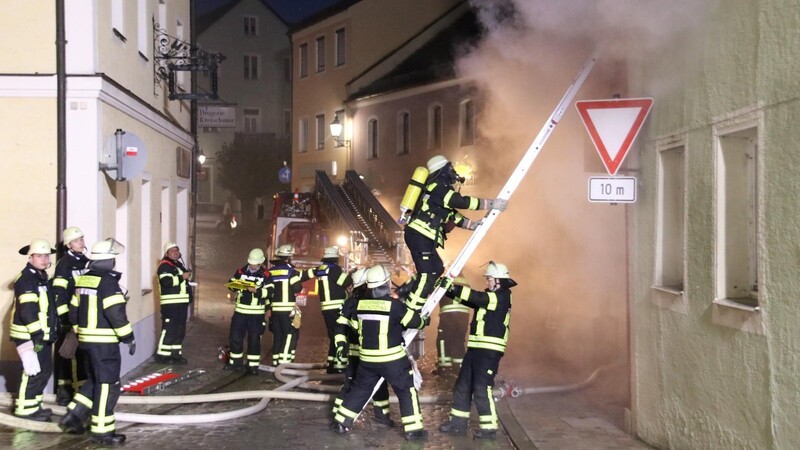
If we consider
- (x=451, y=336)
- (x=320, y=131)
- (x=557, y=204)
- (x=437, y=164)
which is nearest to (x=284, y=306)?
(x=451, y=336)

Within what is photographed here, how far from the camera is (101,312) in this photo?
24.4 ft

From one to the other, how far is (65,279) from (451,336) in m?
4.94

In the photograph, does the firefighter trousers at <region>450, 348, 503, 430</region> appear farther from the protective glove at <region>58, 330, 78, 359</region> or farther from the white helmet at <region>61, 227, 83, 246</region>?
the white helmet at <region>61, 227, 83, 246</region>

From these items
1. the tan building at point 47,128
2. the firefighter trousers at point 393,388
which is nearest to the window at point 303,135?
the tan building at point 47,128

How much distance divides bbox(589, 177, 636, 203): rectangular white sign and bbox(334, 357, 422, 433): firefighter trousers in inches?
90.7

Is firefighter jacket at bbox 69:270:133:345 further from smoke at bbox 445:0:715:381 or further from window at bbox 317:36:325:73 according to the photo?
window at bbox 317:36:325:73

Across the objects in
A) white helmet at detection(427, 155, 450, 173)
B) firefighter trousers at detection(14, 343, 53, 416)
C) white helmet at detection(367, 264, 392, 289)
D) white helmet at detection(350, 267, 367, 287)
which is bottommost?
firefighter trousers at detection(14, 343, 53, 416)

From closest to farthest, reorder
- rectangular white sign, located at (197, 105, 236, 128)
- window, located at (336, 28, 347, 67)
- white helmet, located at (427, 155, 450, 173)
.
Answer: white helmet, located at (427, 155, 450, 173)
rectangular white sign, located at (197, 105, 236, 128)
window, located at (336, 28, 347, 67)

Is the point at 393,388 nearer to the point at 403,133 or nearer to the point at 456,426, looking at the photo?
the point at 456,426

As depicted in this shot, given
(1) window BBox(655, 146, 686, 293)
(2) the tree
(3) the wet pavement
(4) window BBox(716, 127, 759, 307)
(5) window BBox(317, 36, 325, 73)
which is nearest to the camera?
(4) window BBox(716, 127, 759, 307)

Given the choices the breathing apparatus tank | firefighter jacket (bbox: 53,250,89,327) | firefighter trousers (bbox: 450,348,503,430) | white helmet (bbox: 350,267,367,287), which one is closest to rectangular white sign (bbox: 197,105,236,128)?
firefighter jacket (bbox: 53,250,89,327)

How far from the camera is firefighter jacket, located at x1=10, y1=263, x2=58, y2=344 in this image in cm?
798

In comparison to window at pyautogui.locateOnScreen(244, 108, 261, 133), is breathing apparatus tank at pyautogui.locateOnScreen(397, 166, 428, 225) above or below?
below

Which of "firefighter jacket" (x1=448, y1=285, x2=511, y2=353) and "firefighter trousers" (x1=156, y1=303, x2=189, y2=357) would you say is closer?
"firefighter jacket" (x1=448, y1=285, x2=511, y2=353)
